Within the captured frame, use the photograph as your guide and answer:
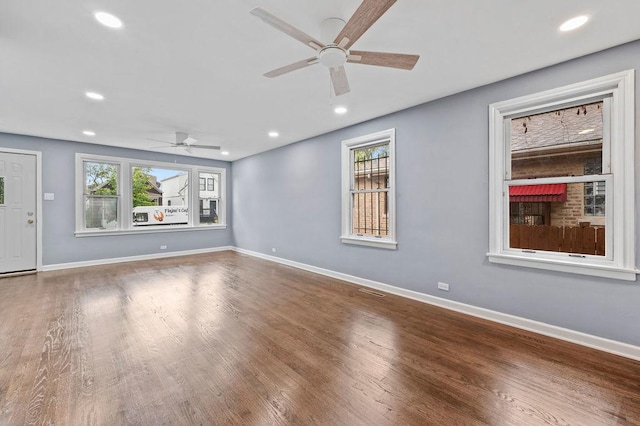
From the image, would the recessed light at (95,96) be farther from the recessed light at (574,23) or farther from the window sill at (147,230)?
the recessed light at (574,23)

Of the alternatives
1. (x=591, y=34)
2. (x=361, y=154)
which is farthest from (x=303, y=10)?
(x=361, y=154)

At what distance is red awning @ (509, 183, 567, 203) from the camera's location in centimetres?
273

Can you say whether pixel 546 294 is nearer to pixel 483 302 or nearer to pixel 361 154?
pixel 483 302

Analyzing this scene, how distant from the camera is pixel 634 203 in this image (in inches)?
88.9

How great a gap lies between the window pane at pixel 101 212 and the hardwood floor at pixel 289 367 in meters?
2.75

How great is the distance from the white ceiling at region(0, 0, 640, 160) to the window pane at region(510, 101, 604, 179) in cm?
54

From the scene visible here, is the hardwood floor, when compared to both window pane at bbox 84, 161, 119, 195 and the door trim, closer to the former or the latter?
the door trim

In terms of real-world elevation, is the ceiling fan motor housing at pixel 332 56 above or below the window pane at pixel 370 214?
above

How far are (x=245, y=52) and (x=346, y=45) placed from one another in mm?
1011

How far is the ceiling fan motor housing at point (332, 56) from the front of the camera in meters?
1.97

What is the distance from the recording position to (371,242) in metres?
4.18

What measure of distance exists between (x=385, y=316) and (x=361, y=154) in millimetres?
2649

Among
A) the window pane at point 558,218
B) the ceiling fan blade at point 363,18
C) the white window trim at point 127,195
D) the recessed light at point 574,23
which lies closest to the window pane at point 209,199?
the white window trim at point 127,195

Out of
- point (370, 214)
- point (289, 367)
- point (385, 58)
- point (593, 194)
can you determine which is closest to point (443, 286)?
point (370, 214)
